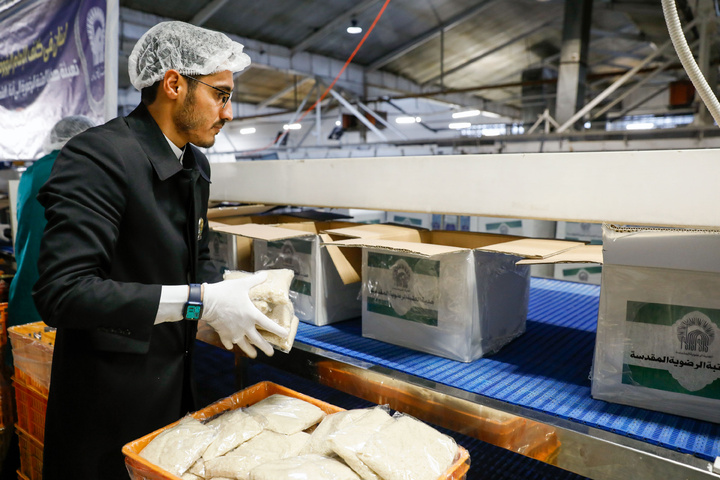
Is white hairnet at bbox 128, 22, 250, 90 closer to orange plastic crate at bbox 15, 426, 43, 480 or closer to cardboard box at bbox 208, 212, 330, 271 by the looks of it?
cardboard box at bbox 208, 212, 330, 271

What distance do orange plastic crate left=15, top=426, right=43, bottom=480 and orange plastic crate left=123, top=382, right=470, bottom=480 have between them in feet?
3.19

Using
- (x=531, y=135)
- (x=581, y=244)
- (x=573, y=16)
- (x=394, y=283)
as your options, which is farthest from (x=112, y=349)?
(x=573, y=16)

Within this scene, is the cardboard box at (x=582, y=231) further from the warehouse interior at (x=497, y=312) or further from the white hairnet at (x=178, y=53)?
the white hairnet at (x=178, y=53)

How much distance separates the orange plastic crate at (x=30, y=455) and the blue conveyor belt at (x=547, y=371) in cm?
105

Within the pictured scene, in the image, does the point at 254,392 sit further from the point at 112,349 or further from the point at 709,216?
the point at 709,216

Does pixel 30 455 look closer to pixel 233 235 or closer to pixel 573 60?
pixel 233 235

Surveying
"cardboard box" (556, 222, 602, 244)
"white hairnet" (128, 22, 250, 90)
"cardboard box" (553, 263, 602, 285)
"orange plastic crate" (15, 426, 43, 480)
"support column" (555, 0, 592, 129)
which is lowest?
"orange plastic crate" (15, 426, 43, 480)

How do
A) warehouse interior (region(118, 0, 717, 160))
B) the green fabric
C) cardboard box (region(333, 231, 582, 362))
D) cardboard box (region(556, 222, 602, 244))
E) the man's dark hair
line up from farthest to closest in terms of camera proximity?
1. warehouse interior (region(118, 0, 717, 160))
2. cardboard box (region(556, 222, 602, 244))
3. the green fabric
4. cardboard box (region(333, 231, 582, 362))
5. the man's dark hair

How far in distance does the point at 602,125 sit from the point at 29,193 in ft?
33.5

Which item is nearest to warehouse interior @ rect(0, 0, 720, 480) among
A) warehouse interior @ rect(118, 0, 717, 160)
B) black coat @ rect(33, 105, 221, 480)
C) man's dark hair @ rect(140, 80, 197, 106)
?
black coat @ rect(33, 105, 221, 480)

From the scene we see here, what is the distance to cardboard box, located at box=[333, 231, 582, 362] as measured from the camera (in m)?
1.24

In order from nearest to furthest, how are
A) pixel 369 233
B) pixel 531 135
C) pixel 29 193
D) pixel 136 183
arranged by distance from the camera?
pixel 136 183, pixel 369 233, pixel 29 193, pixel 531 135

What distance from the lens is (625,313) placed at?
102 centimetres

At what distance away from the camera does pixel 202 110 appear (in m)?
1.14
